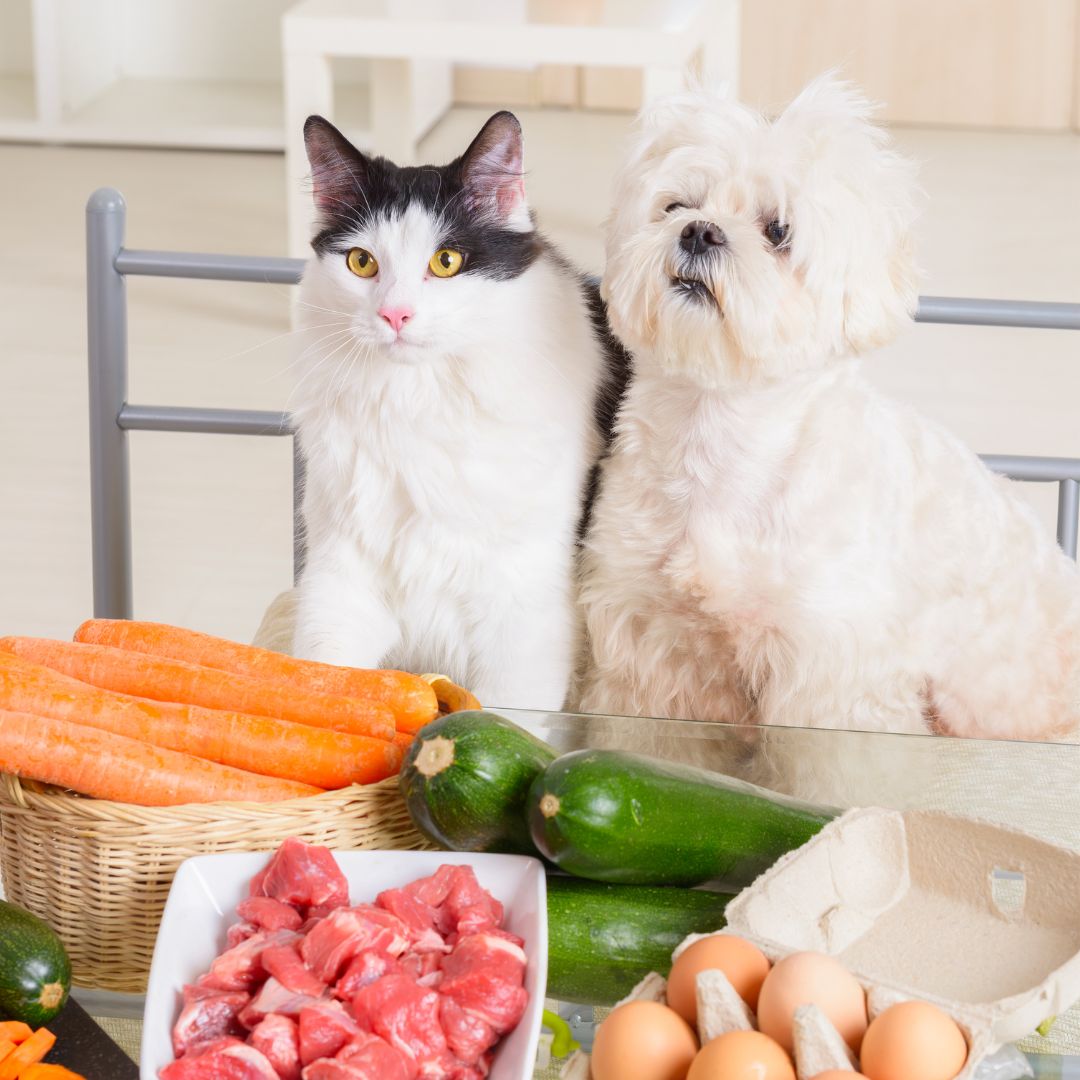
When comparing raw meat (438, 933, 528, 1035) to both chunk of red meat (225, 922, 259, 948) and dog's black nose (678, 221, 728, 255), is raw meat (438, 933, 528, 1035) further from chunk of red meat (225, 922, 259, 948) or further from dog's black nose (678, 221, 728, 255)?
dog's black nose (678, 221, 728, 255)

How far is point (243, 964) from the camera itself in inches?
34.3

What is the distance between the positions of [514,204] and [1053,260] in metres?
3.71

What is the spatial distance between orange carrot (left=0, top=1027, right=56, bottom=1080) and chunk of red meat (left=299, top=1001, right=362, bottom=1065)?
0.61 ft

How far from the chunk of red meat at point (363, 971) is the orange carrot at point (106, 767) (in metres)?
0.23

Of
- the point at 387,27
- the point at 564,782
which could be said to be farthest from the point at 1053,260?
the point at 564,782

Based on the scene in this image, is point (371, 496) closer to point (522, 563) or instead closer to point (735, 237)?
point (522, 563)

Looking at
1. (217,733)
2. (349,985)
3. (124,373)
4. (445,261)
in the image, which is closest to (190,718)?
(217,733)

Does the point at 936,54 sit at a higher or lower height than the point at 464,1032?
higher

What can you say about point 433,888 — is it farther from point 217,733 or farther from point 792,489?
point 792,489

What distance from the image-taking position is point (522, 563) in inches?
51.2

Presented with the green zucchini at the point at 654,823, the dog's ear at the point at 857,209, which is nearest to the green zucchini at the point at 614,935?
the green zucchini at the point at 654,823

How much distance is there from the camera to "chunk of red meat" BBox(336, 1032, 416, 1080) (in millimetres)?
773

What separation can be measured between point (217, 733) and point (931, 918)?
20.5 inches

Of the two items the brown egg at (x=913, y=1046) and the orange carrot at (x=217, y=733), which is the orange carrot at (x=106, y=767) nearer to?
the orange carrot at (x=217, y=733)
